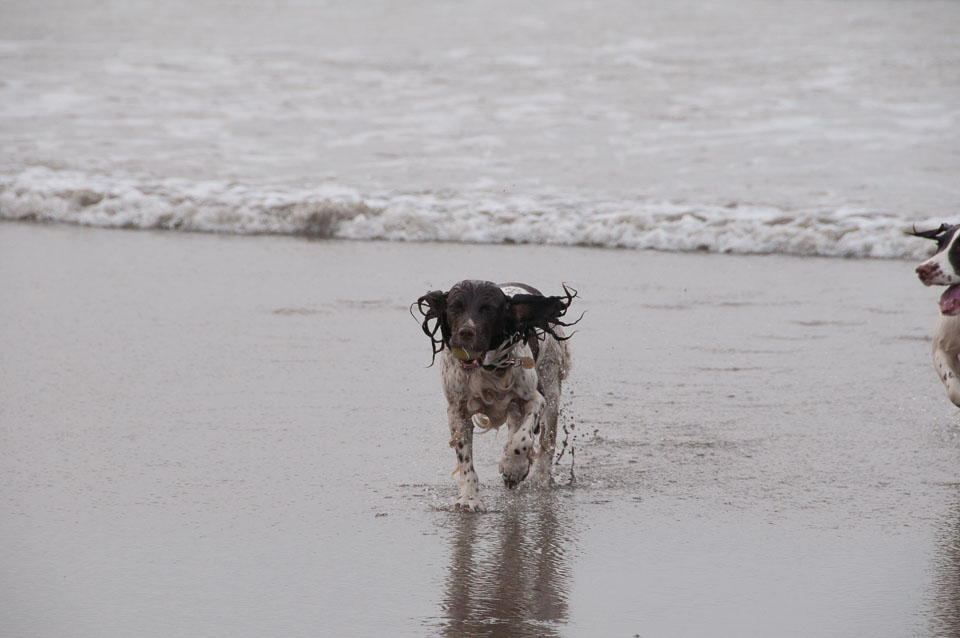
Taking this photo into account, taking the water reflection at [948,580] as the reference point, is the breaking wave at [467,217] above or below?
above

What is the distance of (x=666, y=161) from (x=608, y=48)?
28.0ft

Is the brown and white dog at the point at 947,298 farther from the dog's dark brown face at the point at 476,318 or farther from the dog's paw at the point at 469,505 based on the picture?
the dog's paw at the point at 469,505

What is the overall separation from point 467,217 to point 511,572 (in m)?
9.12

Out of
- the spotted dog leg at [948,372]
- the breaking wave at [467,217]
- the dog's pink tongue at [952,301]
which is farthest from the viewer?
the breaking wave at [467,217]

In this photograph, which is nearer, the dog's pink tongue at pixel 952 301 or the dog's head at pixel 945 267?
the dog's head at pixel 945 267

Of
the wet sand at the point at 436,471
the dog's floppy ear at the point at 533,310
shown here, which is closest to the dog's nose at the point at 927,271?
the wet sand at the point at 436,471

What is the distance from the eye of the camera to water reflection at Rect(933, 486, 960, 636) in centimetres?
407

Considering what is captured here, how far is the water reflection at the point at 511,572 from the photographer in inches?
161

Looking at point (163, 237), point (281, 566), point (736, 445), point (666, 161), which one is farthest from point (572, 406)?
point (666, 161)

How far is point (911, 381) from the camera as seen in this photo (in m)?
7.63

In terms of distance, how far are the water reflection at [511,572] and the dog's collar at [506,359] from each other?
61cm

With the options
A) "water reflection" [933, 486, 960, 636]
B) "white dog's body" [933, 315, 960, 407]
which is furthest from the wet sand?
"white dog's body" [933, 315, 960, 407]

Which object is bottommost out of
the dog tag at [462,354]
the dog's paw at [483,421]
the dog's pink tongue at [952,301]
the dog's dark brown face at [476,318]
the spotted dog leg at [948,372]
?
the dog's paw at [483,421]

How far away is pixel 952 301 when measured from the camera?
5949 millimetres
